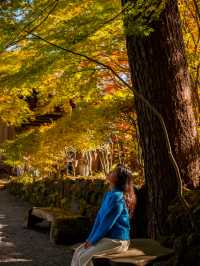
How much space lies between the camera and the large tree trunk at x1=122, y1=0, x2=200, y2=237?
6.61 meters

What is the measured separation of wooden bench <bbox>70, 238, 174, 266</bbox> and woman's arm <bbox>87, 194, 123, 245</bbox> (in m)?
0.22

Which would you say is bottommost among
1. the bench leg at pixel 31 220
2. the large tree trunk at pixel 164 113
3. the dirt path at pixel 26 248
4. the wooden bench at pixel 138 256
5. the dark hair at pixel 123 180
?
the dirt path at pixel 26 248

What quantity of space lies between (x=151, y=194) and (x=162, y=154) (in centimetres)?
60

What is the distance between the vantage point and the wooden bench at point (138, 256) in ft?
15.0

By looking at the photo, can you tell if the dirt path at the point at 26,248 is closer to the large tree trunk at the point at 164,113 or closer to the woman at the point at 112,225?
the large tree trunk at the point at 164,113

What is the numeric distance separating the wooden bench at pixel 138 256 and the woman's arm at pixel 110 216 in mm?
221

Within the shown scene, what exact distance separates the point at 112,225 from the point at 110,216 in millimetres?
92

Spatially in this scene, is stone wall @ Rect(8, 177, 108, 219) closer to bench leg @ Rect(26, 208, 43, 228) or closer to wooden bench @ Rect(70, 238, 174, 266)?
bench leg @ Rect(26, 208, 43, 228)

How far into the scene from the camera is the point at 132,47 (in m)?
6.84

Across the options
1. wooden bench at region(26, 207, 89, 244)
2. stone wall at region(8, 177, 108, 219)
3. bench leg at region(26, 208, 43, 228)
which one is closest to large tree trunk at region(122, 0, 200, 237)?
wooden bench at region(26, 207, 89, 244)

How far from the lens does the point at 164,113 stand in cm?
663

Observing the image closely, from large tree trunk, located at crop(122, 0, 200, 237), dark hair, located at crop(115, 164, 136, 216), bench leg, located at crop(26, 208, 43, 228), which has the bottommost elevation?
bench leg, located at crop(26, 208, 43, 228)

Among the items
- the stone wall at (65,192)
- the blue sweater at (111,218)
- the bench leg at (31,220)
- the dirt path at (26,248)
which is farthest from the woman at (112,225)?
the bench leg at (31,220)

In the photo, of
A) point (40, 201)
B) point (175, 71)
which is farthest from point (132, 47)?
point (40, 201)
